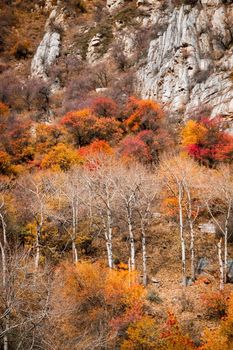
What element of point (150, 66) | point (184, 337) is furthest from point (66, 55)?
point (184, 337)

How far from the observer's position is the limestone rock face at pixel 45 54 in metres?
87.4

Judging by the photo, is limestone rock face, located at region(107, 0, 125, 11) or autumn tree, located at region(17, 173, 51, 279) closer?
autumn tree, located at region(17, 173, 51, 279)

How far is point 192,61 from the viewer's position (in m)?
59.8

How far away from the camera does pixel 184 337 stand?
19734 mm

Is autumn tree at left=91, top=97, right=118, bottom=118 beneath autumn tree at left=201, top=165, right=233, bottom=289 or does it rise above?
above

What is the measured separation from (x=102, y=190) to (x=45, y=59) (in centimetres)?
7099

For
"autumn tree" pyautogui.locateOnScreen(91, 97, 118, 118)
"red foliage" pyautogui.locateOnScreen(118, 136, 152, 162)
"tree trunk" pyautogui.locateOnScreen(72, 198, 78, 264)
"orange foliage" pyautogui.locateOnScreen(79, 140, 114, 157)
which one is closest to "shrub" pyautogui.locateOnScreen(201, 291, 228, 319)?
"tree trunk" pyautogui.locateOnScreen(72, 198, 78, 264)

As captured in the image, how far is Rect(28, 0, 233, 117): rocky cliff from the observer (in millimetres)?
54938

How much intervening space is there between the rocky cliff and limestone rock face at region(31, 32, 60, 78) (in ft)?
1.05

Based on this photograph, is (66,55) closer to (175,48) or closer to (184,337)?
(175,48)

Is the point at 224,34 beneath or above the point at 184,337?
above

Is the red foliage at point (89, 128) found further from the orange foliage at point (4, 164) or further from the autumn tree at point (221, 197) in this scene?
the autumn tree at point (221, 197)

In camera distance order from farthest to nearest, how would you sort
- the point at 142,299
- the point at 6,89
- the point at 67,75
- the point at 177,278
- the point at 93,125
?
the point at 67,75 < the point at 6,89 < the point at 93,125 < the point at 177,278 < the point at 142,299

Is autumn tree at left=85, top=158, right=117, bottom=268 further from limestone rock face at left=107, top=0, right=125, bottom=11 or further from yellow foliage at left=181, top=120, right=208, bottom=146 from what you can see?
limestone rock face at left=107, top=0, right=125, bottom=11
